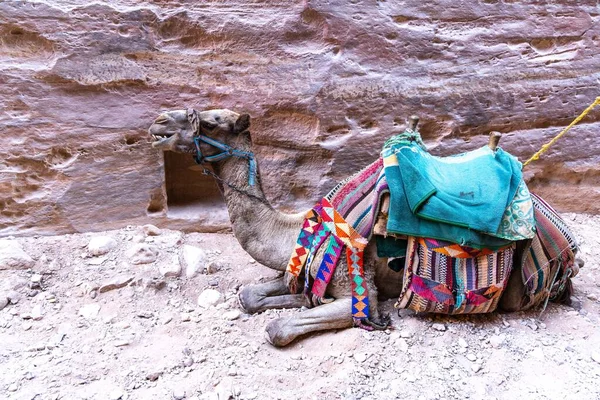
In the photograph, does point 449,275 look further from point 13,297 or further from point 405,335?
point 13,297

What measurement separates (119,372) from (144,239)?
1.46 metres

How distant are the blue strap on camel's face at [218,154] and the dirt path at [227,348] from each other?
0.91 m

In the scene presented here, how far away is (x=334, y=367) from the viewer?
8.55ft

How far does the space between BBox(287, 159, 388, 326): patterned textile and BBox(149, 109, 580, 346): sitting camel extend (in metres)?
0.05

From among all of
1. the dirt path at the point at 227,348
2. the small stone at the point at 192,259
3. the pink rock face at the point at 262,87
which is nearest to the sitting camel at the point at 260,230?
the dirt path at the point at 227,348

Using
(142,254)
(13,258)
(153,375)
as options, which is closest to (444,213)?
(153,375)

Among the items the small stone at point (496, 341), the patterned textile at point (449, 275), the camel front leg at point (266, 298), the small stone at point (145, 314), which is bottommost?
the small stone at point (145, 314)

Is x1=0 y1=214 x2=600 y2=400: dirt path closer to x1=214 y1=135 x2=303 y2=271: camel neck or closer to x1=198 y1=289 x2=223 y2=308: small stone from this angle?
x1=198 y1=289 x2=223 y2=308: small stone

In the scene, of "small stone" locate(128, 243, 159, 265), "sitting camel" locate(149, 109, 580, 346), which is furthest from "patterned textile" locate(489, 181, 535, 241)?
"small stone" locate(128, 243, 159, 265)

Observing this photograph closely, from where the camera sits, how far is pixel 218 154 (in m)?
2.92

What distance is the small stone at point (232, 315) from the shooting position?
10.1ft

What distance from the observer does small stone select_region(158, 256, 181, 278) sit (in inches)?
138

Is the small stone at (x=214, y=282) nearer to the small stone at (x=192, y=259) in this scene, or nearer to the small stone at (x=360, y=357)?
the small stone at (x=192, y=259)

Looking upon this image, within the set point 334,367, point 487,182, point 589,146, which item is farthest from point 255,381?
point 589,146
